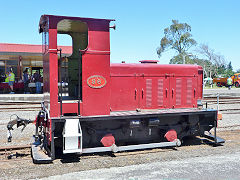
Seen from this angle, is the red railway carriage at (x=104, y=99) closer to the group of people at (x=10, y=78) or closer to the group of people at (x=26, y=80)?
the group of people at (x=26, y=80)

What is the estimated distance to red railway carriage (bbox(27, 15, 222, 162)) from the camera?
548cm

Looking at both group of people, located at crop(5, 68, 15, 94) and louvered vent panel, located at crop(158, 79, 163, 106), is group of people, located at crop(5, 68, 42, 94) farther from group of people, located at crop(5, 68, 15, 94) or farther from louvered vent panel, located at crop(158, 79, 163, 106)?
louvered vent panel, located at crop(158, 79, 163, 106)

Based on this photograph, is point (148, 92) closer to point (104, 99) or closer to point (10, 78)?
point (104, 99)

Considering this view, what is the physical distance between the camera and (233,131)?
8781 mm

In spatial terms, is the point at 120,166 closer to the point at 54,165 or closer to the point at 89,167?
the point at 89,167

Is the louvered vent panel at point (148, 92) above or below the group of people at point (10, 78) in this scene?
below

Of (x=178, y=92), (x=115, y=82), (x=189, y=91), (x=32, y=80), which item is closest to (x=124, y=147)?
(x=115, y=82)

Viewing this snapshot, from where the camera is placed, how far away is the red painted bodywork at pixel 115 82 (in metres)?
5.51

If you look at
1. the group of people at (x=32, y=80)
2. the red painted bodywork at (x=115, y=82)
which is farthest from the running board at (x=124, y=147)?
the group of people at (x=32, y=80)

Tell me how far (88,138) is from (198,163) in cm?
257

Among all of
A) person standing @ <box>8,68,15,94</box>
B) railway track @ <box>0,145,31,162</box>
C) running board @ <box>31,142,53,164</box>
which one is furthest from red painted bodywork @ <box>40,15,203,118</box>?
person standing @ <box>8,68,15,94</box>

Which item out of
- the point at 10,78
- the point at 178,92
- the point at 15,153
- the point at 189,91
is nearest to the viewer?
the point at 15,153

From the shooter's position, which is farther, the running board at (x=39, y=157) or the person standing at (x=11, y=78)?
the person standing at (x=11, y=78)

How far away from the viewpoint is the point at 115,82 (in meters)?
6.41
